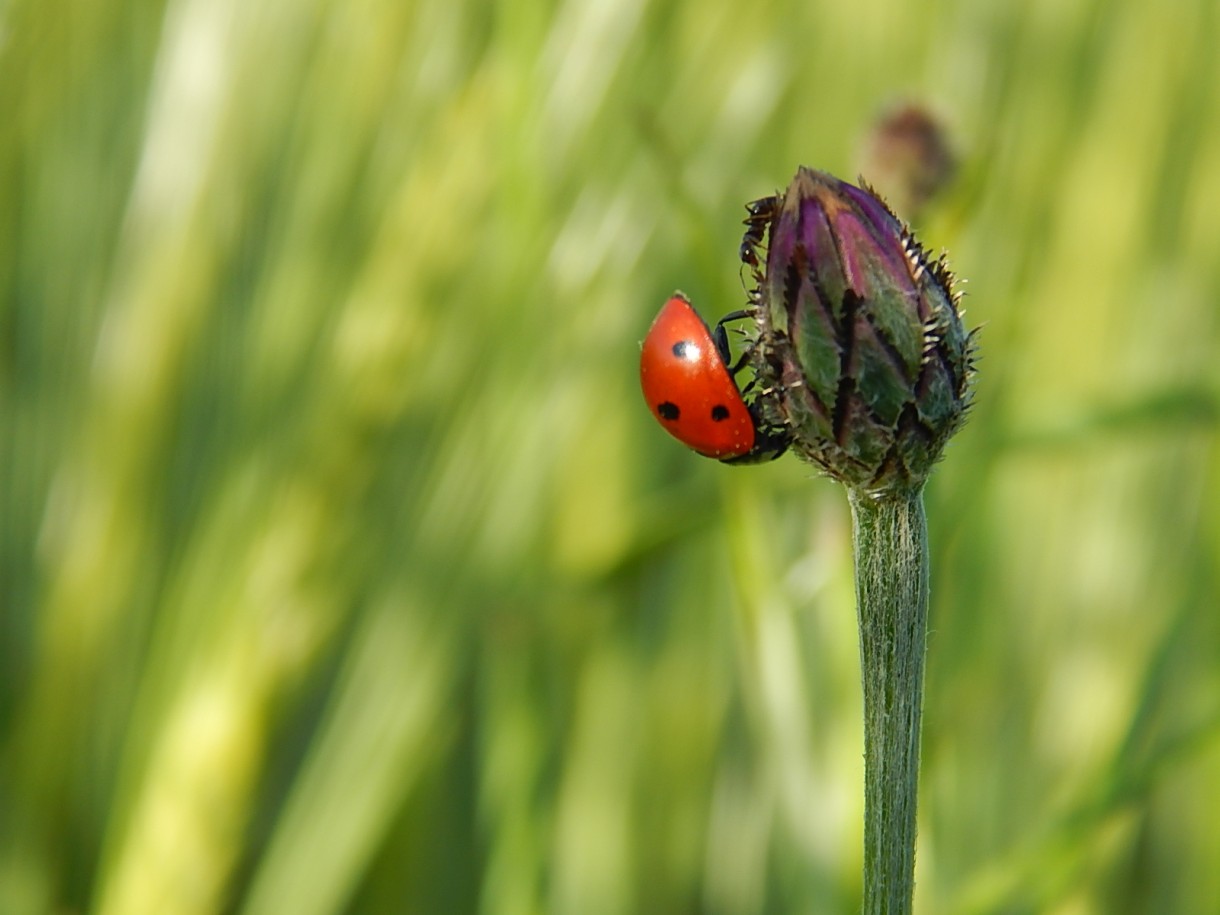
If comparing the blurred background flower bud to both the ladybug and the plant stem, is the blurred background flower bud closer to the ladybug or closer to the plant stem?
the ladybug

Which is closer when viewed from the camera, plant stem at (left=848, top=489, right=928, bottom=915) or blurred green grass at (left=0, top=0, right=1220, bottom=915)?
plant stem at (left=848, top=489, right=928, bottom=915)

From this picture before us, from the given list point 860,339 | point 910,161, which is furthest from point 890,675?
point 910,161

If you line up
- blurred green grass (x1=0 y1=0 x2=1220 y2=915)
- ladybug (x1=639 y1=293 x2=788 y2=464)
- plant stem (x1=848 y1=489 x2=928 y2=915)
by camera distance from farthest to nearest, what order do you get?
1. blurred green grass (x1=0 y1=0 x2=1220 y2=915)
2. ladybug (x1=639 y1=293 x2=788 y2=464)
3. plant stem (x1=848 y1=489 x2=928 y2=915)

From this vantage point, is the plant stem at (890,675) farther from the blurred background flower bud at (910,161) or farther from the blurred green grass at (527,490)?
the blurred background flower bud at (910,161)

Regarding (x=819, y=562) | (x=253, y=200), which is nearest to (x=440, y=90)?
(x=253, y=200)

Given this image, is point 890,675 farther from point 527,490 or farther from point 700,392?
point 527,490

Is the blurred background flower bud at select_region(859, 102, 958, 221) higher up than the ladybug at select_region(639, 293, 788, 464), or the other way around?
the blurred background flower bud at select_region(859, 102, 958, 221)

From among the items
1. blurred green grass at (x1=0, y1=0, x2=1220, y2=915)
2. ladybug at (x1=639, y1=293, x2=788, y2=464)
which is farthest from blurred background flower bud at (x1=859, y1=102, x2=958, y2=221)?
ladybug at (x1=639, y1=293, x2=788, y2=464)
